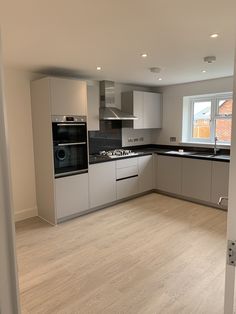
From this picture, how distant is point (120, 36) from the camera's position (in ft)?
7.27

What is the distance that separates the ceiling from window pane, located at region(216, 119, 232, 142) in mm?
1304

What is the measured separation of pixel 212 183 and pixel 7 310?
4.00 m

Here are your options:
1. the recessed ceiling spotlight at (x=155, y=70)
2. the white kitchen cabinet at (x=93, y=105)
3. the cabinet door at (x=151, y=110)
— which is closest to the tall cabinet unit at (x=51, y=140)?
the white kitchen cabinet at (x=93, y=105)

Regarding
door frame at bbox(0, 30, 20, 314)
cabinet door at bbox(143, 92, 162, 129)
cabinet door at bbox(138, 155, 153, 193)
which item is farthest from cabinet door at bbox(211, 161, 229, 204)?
door frame at bbox(0, 30, 20, 314)

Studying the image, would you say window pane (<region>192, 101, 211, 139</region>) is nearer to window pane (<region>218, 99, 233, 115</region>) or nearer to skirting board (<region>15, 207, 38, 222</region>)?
window pane (<region>218, 99, 233, 115</region>)

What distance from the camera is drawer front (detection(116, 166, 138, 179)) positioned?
429 centimetres

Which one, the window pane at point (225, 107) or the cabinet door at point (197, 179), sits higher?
the window pane at point (225, 107)

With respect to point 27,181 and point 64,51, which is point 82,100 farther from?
point 27,181

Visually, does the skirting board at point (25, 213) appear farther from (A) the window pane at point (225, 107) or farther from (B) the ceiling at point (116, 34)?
(A) the window pane at point (225, 107)

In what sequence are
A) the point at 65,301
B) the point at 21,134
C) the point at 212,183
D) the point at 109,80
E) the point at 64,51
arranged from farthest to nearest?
1. the point at 109,80
2. the point at 212,183
3. the point at 21,134
4. the point at 64,51
5. the point at 65,301

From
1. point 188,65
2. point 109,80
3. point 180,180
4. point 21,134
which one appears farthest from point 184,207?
point 21,134

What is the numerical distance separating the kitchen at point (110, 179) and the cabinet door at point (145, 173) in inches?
0.8

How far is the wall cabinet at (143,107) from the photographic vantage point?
482 cm

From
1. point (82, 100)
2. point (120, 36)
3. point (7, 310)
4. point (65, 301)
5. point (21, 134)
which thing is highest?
point (120, 36)
